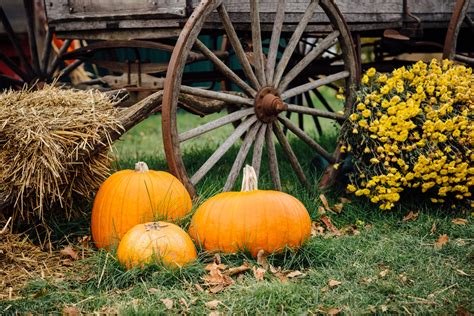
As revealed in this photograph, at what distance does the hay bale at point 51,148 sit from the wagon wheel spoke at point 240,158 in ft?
2.45

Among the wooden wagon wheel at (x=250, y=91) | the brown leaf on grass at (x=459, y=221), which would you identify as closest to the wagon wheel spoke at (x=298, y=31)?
the wooden wagon wheel at (x=250, y=91)

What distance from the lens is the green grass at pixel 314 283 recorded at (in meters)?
2.64

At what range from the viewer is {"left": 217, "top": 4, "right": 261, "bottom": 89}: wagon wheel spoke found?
3799 mm

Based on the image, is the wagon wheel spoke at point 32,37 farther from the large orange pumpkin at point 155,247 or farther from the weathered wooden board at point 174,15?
the large orange pumpkin at point 155,247

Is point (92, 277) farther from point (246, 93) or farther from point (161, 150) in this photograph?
point (161, 150)

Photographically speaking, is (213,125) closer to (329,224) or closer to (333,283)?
(329,224)

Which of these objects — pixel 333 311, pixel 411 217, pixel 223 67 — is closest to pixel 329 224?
pixel 411 217

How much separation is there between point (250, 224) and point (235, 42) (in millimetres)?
1289

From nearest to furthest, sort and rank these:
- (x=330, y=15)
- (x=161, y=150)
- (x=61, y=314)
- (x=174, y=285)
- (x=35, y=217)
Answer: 1. (x=61, y=314)
2. (x=174, y=285)
3. (x=35, y=217)
4. (x=330, y=15)
5. (x=161, y=150)

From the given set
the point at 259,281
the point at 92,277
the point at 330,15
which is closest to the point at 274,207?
the point at 259,281

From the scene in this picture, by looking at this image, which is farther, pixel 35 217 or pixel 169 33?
pixel 169 33

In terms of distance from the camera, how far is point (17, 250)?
3266mm

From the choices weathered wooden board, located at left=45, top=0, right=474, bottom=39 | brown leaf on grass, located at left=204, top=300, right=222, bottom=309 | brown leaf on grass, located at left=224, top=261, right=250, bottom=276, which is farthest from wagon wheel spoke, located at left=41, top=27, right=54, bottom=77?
brown leaf on grass, located at left=204, top=300, right=222, bottom=309

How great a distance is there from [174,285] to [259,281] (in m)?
0.39
